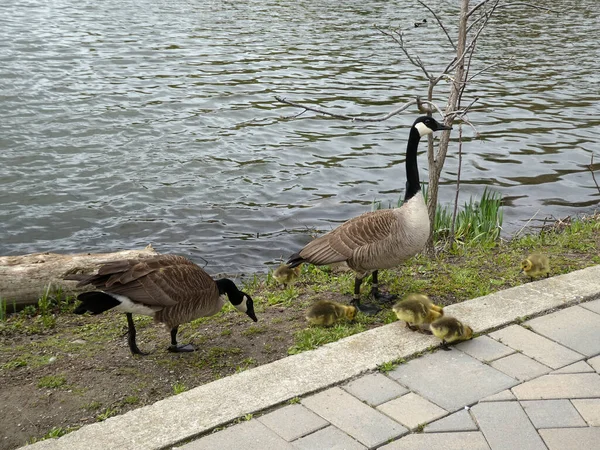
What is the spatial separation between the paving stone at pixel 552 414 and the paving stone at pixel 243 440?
1.29m

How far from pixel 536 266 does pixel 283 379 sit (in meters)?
2.71

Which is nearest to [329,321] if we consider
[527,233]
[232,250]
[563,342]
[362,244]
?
[362,244]

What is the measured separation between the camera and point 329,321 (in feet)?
17.1

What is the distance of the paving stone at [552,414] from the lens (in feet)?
12.4

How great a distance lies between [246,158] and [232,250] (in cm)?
334

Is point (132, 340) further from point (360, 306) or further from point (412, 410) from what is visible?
point (412, 410)

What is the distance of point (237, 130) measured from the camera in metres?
13.0

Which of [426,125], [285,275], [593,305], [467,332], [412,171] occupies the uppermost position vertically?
[426,125]

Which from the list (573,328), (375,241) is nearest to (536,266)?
(573,328)

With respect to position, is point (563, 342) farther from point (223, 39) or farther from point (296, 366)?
point (223, 39)

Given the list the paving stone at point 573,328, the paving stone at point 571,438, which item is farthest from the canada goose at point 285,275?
the paving stone at point 571,438

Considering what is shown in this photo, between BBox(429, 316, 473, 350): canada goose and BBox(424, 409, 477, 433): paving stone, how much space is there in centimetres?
74

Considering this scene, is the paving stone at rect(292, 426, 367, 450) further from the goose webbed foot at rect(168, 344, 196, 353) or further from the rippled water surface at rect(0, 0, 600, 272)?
the rippled water surface at rect(0, 0, 600, 272)

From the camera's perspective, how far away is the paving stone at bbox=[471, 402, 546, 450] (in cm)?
362
